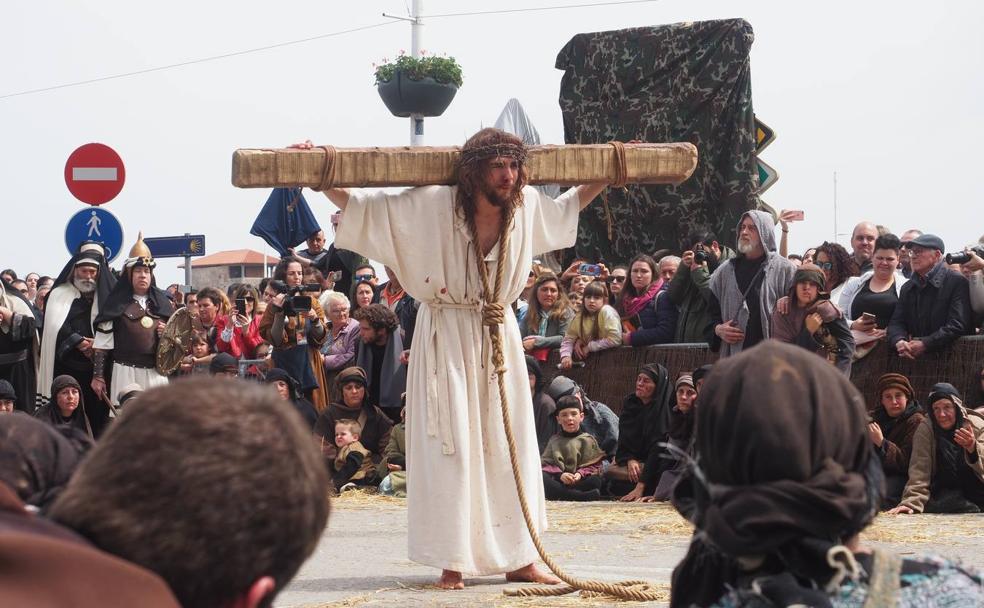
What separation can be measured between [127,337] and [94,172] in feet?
5.20

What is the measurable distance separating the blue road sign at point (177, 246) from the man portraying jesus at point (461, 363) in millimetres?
13721

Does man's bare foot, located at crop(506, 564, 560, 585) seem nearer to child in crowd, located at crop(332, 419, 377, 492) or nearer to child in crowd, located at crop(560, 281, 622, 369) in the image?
child in crowd, located at crop(560, 281, 622, 369)

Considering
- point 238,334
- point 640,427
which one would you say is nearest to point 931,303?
point 640,427

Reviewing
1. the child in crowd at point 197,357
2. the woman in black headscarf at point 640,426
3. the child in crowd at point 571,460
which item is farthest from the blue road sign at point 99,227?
the woman in black headscarf at point 640,426

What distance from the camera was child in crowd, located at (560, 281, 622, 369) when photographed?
40.3ft

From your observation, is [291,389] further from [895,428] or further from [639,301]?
[895,428]

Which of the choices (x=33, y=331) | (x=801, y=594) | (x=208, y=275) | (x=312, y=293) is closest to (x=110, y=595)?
(x=801, y=594)

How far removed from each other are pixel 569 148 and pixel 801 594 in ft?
15.5

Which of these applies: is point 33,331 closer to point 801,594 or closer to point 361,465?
point 361,465

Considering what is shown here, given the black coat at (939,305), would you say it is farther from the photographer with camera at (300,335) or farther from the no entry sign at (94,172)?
the no entry sign at (94,172)

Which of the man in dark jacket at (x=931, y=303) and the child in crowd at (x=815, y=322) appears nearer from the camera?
the child in crowd at (x=815, y=322)

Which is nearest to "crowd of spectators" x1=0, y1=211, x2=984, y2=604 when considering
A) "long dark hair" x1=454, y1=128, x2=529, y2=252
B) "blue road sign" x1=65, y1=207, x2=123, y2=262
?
"blue road sign" x1=65, y1=207, x2=123, y2=262

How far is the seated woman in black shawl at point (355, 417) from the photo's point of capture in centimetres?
1273

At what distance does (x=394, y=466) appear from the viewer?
1238cm
